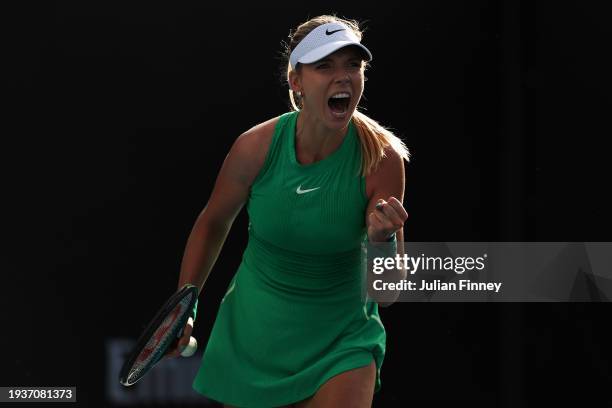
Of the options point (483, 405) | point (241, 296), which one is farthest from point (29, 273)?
point (483, 405)

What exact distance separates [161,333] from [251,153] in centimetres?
58

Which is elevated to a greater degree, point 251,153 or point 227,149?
point 227,149

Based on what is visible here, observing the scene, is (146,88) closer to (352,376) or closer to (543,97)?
(543,97)

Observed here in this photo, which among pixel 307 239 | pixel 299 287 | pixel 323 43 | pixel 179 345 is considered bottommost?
pixel 179 345

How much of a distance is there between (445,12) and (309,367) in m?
2.18

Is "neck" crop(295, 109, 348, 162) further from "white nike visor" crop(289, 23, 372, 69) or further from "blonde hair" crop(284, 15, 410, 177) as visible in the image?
"white nike visor" crop(289, 23, 372, 69)

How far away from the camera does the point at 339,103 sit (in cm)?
338

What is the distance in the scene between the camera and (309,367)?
135 inches

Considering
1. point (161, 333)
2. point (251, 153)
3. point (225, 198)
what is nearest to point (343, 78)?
point (251, 153)

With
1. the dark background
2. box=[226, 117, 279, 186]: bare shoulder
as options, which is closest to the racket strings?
box=[226, 117, 279, 186]: bare shoulder

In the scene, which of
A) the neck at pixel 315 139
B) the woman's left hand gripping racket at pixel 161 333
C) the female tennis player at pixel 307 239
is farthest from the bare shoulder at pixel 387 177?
the woman's left hand gripping racket at pixel 161 333

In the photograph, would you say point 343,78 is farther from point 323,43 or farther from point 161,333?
point 161,333

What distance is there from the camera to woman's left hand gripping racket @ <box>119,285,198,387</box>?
10.8ft

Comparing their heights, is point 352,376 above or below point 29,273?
below
